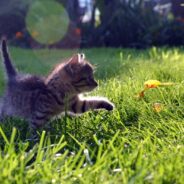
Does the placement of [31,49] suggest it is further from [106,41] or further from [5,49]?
[5,49]

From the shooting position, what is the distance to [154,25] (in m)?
14.0

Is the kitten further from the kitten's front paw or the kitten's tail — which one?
the kitten's tail

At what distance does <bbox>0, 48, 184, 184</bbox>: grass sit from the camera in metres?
2.30

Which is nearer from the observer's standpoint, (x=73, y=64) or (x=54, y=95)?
(x=54, y=95)

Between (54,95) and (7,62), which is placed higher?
(7,62)

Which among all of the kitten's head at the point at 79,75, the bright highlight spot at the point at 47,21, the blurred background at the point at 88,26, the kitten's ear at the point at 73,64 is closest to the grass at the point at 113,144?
the kitten's head at the point at 79,75

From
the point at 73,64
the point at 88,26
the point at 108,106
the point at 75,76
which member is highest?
the point at 73,64

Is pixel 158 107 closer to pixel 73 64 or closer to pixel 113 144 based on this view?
pixel 113 144

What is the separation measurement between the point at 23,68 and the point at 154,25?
5960 mm

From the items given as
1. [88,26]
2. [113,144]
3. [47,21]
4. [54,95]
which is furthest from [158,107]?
[47,21]

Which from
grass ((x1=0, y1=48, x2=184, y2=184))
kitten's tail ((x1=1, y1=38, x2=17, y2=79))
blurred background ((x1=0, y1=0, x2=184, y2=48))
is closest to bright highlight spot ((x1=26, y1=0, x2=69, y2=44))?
blurred background ((x1=0, y1=0, x2=184, y2=48))

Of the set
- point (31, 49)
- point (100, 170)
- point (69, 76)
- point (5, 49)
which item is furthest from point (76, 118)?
point (31, 49)

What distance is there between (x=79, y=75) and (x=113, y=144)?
5.25ft

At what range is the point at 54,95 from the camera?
14.4 feet
